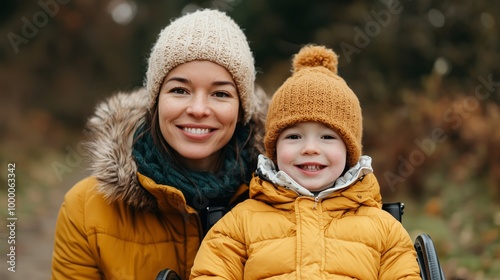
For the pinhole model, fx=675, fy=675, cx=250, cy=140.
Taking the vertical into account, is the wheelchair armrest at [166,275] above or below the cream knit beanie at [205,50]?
below

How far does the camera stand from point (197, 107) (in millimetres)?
3074

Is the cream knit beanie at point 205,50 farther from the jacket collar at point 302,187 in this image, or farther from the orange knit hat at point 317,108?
the jacket collar at point 302,187

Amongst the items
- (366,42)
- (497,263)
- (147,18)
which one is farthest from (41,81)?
(497,263)

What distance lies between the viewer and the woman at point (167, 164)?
123 inches

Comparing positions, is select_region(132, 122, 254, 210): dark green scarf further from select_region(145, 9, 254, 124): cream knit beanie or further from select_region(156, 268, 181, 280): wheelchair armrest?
select_region(156, 268, 181, 280): wheelchair armrest

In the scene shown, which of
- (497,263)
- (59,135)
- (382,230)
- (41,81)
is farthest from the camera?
(41,81)

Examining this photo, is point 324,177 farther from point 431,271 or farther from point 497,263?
point 497,263

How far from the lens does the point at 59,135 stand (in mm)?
11875

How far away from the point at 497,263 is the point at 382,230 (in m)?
2.52

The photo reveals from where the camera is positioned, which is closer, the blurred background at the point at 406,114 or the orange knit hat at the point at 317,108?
the orange knit hat at the point at 317,108

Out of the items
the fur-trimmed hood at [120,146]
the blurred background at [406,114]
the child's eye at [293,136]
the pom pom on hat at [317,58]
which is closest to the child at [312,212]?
the child's eye at [293,136]

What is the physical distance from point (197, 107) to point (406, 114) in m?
4.10

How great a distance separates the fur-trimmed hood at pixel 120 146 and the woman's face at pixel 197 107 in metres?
0.19

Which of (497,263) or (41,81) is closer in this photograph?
(497,263)
